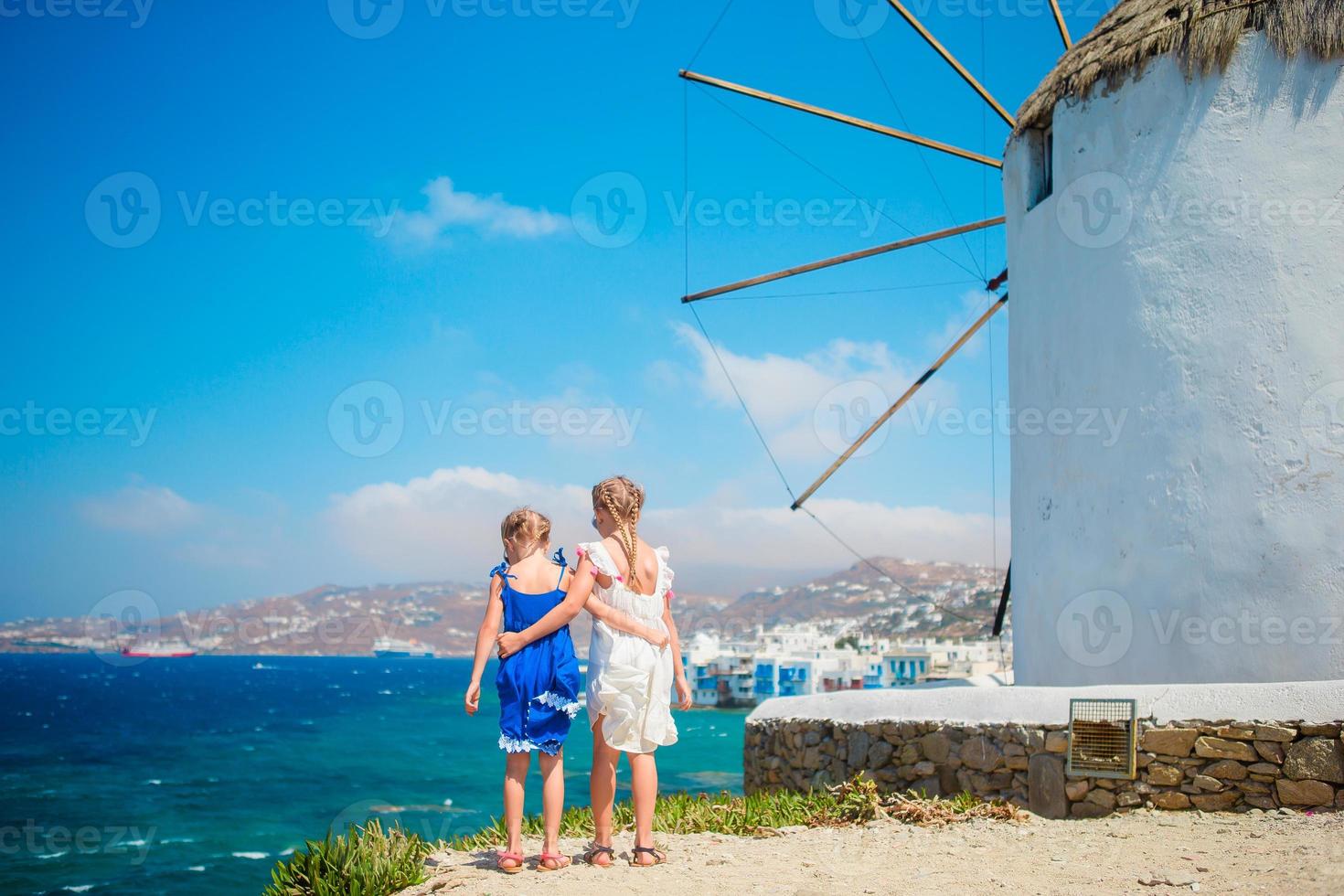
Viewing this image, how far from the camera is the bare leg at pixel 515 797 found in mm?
4773

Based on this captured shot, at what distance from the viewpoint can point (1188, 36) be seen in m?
7.45

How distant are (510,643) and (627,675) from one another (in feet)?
1.74

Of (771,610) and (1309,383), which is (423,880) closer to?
(1309,383)

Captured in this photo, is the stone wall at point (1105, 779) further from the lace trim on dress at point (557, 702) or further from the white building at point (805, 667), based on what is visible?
the white building at point (805, 667)

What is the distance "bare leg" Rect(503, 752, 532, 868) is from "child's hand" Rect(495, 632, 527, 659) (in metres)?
0.44

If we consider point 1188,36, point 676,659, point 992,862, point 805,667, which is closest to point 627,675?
point 676,659

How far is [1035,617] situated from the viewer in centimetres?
848

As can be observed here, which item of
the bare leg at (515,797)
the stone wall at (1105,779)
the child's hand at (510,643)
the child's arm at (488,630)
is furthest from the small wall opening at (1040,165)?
the bare leg at (515,797)

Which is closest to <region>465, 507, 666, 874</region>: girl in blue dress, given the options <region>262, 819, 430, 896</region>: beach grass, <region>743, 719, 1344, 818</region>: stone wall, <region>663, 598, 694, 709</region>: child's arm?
<region>663, 598, 694, 709</region>: child's arm

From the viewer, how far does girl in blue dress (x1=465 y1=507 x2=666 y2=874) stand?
15.7 feet

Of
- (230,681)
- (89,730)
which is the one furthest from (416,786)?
(230,681)

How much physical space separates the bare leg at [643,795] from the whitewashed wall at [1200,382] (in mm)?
4067

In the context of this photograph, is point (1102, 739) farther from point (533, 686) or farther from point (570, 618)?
point (533, 686)

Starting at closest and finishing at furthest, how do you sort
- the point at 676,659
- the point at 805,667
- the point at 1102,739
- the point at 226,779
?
the point at 676,659 < the point at 1102,739 < the point at 226,779 < the point at 805,667
